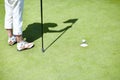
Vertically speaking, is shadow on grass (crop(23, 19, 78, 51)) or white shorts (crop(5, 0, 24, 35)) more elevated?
white shorts (crop(5, 0, 24, 35))

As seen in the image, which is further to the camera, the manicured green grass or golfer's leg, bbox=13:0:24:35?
golfer's leg, bbox=13:0:24:35

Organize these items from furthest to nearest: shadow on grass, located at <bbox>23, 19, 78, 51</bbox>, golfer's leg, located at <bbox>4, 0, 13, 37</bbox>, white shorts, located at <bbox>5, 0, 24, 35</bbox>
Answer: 1. shadow on grass, located at <bbox>23, 19, 78, 51</bbox>
2. golfer's leg, located at <bbox>4, 0, 13, 37</bbox>
3. white shorts, located at <bbox>5, 0, 24, 35</bbox>

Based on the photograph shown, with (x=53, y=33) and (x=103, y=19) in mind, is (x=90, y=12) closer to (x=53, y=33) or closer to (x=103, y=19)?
(x=103, y=19)

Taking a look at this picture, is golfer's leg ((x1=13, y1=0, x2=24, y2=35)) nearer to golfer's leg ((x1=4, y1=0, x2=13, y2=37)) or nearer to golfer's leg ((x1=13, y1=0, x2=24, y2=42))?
golfer's leg ((x1=13, y1=0, x2=24, y2=42))

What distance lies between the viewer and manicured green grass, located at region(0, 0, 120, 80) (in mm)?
5078

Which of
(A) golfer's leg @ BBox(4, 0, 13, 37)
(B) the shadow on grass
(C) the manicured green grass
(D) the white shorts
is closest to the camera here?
(C) the manicured green grass

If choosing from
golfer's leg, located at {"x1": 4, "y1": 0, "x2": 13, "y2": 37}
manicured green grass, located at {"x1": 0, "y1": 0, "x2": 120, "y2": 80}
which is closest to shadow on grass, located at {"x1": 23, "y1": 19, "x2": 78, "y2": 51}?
manicured green grass, located at {"x1": 0, "y1": 0, "x2": 120, "y2": 80}

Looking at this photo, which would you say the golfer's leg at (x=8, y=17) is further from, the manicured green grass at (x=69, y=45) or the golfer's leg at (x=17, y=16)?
the manicured green grass at (x=69, y=45)

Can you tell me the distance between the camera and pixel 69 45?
19.8 ft

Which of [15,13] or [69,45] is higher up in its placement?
[15,13]

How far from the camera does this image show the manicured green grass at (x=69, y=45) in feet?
16.7

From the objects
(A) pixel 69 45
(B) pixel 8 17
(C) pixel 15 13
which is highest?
(C) pixel 15 13

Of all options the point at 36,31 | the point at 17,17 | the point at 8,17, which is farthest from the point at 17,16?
the point at 36,31

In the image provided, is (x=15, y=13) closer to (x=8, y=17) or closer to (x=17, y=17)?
(x=17, y=17)
